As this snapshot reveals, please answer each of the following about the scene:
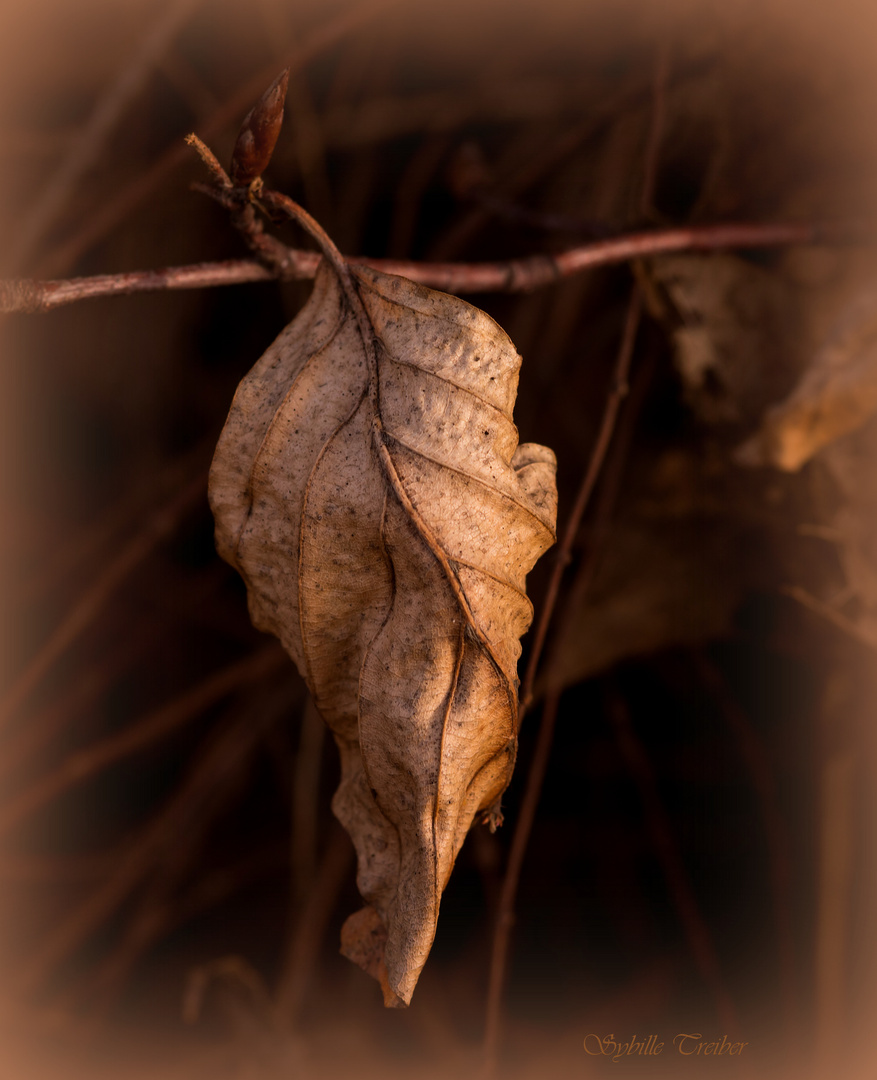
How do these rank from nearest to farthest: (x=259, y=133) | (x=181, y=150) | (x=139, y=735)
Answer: (x=259, y=133) < (x=181, y=150) < (x=139, y=735)

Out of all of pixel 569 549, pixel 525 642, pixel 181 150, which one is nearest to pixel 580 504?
pixel 569 549

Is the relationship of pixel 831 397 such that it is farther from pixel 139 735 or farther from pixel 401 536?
pixel 139 735

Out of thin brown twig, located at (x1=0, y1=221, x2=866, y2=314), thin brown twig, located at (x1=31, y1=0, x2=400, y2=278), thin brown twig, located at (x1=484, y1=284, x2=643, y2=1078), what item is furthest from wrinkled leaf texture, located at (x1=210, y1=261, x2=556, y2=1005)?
thin brown twig, located at (x1=31, y1=0, x2=400, y2=278)

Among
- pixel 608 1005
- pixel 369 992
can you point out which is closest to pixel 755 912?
pixel 608 1005

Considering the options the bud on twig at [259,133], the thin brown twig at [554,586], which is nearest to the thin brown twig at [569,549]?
the thin brown twig at [554,586]

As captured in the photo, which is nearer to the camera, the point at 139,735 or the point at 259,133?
the point at 259,133

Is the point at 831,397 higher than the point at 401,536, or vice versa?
the point at 831,397

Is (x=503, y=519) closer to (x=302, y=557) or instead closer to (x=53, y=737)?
(x=302, y=557)
